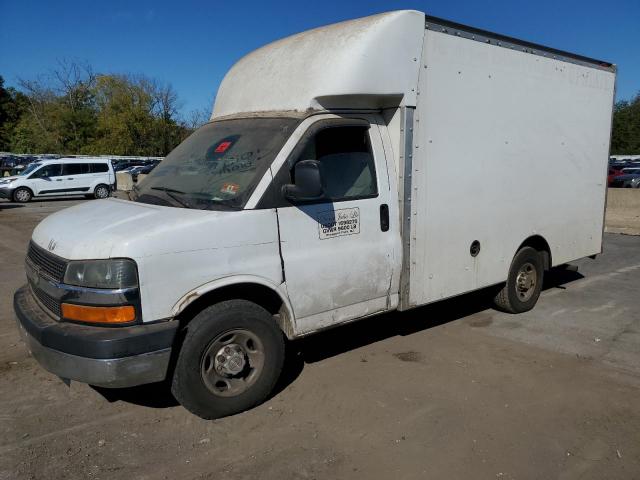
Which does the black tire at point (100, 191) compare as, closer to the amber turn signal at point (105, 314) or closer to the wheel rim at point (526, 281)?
the wheel rim at point (526, 281)

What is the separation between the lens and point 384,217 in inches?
172

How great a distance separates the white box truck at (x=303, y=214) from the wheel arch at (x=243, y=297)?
1 centimetres

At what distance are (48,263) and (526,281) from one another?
5.03 m

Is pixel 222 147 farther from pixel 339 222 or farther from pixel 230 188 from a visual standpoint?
pixel 339 222

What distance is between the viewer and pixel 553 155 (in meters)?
5.94

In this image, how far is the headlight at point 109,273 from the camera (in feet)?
10.4

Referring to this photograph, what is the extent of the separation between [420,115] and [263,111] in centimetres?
137

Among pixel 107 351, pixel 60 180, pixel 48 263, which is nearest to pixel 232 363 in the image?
pixel 107 351

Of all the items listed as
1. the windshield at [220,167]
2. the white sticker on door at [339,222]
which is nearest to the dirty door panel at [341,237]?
the white sticker on door at [339,222]

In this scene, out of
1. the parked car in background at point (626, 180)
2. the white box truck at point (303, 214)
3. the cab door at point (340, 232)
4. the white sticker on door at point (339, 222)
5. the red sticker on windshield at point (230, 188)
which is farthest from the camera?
the parked car in background at point (626, 180)

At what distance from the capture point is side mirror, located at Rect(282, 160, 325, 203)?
3.64 m

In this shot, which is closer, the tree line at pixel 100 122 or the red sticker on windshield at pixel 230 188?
the red sticker on windshield at pixel 230 188

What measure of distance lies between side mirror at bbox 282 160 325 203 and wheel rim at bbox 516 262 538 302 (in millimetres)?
3323

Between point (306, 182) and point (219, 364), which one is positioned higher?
point (306, 182)
